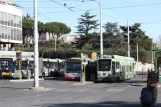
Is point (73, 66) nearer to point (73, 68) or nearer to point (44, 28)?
point (73, 68)

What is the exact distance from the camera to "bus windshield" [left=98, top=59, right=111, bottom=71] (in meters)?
43.9

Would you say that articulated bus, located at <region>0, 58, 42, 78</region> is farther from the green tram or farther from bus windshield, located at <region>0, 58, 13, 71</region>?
the green tram

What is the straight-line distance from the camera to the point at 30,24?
125562mm

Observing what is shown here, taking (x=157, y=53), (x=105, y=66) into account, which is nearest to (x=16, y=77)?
(x=105, y=66)

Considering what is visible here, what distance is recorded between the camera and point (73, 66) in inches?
1896

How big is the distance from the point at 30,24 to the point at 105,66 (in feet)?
276

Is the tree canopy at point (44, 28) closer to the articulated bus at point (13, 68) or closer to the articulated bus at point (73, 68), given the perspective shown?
the articulated bus at point (13, 68)

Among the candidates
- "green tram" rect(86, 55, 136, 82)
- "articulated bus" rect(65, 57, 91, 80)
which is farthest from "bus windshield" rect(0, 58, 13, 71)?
"green tram" rect(86, 55, 136, 82)

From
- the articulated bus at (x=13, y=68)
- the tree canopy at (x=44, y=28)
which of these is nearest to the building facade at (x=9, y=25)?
the tree canopy at (x=44, y=28)

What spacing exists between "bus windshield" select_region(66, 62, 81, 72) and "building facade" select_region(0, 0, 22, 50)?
39.5m

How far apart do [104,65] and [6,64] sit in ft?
45.7

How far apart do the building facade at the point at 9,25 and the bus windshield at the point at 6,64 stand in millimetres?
33994

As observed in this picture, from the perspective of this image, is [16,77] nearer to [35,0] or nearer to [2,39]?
[35,0]

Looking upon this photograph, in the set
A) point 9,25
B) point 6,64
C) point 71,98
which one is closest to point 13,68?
point 6,64
